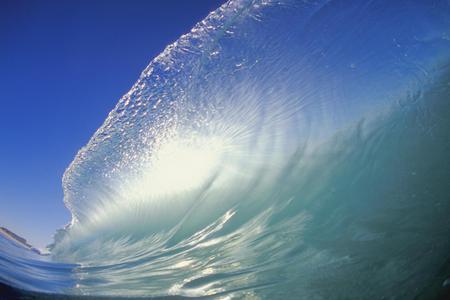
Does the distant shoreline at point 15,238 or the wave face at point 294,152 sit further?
the distant shoreline at point 15,238

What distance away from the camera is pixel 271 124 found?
17.9ft

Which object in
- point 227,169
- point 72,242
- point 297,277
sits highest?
point 227,169

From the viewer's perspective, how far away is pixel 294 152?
5.42 m

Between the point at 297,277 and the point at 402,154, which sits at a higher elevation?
the point at 402,154

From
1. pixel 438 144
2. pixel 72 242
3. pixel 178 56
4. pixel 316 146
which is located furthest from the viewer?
pixel 72 242

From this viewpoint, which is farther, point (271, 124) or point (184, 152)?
point (184, 152)

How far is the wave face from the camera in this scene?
15.6 ft

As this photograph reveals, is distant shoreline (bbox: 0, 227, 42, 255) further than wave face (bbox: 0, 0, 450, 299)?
Yes

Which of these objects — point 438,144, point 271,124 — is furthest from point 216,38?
point 438,144

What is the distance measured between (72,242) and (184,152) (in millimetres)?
5476

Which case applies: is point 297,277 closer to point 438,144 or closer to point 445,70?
point 438,144

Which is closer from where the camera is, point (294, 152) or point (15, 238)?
point (294, 152)

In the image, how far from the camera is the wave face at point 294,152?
4742 millimetres

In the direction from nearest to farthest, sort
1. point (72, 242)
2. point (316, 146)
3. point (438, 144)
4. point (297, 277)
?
point (438, 144) < point (316, 146) < point (297, 277) < point (72, 242)
